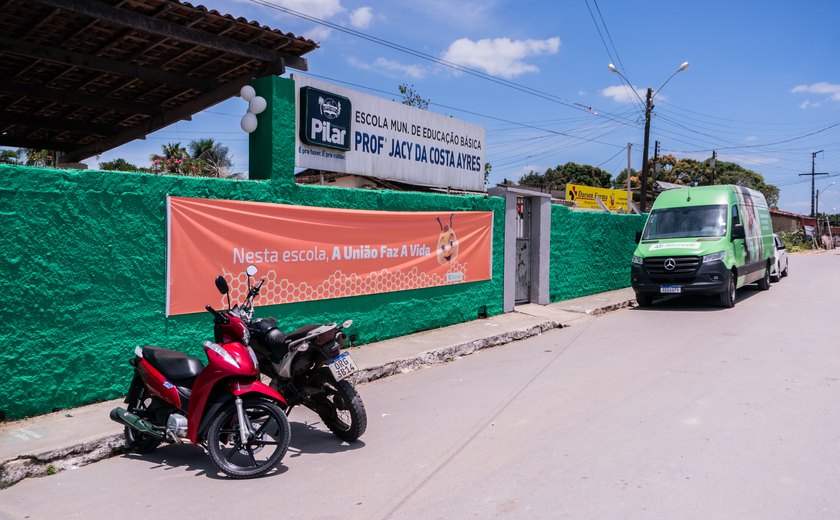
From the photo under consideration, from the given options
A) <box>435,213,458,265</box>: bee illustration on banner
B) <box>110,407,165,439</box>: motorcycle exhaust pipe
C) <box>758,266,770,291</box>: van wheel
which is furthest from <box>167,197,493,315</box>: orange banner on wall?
<box>758,266,770,291</box>: van wheel

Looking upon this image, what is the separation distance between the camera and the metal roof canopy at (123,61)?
6727mm

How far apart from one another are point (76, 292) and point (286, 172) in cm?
292

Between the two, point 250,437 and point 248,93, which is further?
point 248,93

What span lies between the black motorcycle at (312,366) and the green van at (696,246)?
10.0m

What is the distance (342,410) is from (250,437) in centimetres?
87

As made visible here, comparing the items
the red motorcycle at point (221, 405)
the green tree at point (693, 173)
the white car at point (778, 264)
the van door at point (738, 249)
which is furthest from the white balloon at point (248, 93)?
the green tree at point (693, 173)

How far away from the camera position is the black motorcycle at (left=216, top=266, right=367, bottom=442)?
15.8 ft

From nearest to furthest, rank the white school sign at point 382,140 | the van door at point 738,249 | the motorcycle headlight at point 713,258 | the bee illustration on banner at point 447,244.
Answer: the white school sign at point 382,140
the bee illustration on banner at point 447,244
the motorcycle headlight at point 713,258
the van door at point 738,249

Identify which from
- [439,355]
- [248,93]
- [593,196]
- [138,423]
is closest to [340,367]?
[138,423]

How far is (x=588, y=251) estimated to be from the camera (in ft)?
50.0

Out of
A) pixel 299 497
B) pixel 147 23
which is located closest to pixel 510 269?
pixel 147 23

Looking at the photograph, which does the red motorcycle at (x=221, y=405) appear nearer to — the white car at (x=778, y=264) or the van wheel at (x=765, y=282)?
the van wheel at (x=765, y=282)

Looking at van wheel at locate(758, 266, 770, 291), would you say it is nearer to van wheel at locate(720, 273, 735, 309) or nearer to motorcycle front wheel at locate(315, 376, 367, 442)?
van wheel at locate(720, 273, 735, 309)

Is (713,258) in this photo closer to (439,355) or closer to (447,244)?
(447,244)
